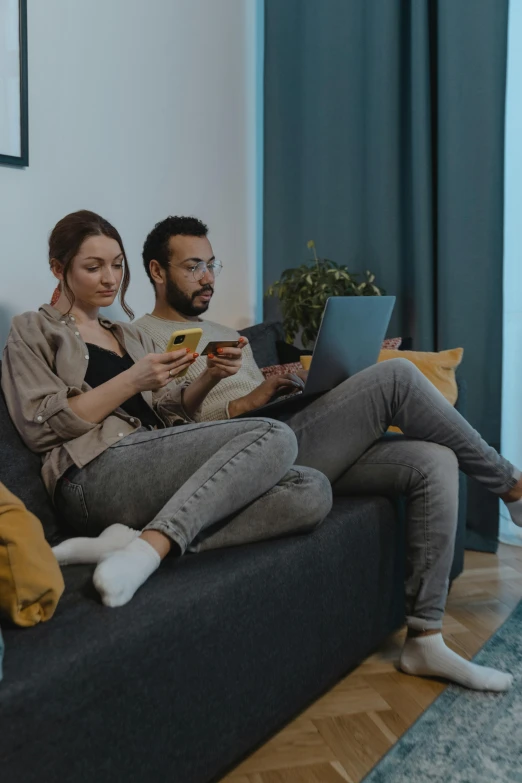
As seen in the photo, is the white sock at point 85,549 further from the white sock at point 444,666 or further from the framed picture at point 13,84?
the framed picture at point 13,84

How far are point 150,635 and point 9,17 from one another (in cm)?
180

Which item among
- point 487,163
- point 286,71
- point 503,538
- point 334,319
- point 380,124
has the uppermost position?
point 286,71

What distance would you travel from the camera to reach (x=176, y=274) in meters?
2.33

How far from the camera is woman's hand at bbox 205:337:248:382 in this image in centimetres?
185

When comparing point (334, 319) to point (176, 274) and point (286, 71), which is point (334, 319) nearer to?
point (176, 274)

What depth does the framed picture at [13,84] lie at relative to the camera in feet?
7.11

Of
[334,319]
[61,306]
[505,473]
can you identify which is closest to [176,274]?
[61,306]

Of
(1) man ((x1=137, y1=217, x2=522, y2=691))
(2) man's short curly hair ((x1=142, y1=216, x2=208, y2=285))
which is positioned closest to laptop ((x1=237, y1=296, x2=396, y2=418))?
(1) man ((x1=137, y1=217, x2=522, y2=691))

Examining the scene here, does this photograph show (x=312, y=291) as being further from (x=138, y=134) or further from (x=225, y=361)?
(x=225, y=361)

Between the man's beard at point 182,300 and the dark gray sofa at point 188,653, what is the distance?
31.0 inches

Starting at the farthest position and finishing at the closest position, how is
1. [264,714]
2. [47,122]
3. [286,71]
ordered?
[286,71]
[47,122]
[264,714]

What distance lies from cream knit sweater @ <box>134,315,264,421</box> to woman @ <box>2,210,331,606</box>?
312mm

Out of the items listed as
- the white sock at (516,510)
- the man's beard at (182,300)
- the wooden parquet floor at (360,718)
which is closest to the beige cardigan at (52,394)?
the man's beard at (182,300)

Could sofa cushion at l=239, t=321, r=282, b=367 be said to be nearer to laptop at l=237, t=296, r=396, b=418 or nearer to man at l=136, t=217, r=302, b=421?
man at l=136, t=217, r=302, b=421
